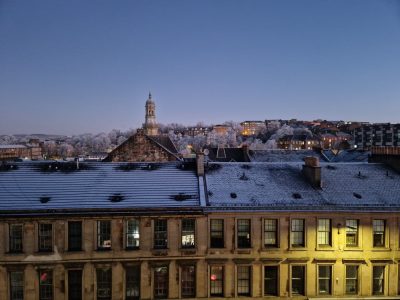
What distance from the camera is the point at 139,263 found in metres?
23.5

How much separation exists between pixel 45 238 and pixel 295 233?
52.3ft

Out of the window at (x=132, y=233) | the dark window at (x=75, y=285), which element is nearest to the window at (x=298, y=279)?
the window at (x=132, y=233)

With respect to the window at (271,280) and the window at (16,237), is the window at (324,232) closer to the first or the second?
the window at (271,280)

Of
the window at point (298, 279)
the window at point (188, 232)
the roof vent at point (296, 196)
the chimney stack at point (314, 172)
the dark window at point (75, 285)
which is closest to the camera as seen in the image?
the dark window at point (75, 285)

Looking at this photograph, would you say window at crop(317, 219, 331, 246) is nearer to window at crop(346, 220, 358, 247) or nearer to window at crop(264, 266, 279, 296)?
window at crop(346, 220, 358, 247)

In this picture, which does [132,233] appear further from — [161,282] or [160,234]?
[161,282]

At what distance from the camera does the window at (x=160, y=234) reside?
23.8m

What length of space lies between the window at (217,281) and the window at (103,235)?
6890 mm

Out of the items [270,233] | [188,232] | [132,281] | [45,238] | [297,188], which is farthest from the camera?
[297,188]

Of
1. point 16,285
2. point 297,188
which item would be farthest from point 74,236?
point 297,188

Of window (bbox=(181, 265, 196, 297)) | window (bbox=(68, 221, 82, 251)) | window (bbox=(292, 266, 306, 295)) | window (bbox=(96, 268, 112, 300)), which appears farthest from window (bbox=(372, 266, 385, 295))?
window (bbox=(68, 221, 82, 251))

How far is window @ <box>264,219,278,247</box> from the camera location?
958 inches

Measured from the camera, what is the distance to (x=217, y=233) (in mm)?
24250

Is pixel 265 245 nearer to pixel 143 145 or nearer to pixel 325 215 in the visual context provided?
pixel 325 215
